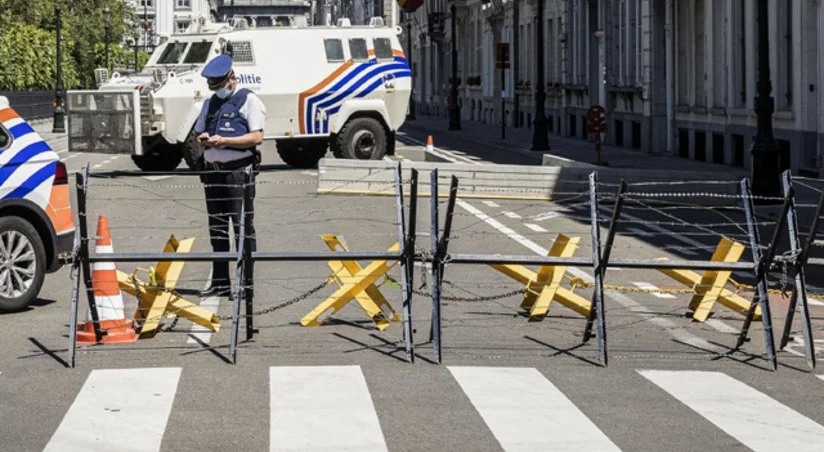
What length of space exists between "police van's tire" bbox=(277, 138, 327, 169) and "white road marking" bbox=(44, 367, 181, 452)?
27661 mm

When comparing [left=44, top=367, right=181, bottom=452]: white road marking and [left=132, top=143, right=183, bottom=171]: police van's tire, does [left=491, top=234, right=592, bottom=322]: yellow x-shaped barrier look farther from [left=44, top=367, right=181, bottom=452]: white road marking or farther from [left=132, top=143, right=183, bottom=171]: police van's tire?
[left=132, top=143, right=183, bottom=171]: police van's tire

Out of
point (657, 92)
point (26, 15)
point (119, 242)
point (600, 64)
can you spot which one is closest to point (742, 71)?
point (657, 92)

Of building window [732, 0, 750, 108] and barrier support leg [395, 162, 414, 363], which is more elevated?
building window [732, 0, 750, 108]

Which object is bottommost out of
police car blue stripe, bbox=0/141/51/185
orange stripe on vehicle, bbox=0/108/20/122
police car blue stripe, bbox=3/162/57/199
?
police car blue stripe, bbox=3/162/57/199

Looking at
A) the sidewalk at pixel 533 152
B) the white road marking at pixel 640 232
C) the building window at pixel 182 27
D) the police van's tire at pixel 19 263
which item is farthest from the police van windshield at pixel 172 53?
the police van's tire at pixel 19 263

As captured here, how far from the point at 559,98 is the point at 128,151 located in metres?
27.8

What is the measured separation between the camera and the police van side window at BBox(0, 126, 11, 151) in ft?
45.3

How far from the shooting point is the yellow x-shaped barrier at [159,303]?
39.9ft

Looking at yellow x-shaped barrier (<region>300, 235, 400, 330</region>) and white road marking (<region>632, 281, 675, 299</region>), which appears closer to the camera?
yellow x-shaped barrier (<region>300, 235, 400, 330</region>)

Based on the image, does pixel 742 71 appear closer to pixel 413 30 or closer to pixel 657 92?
pixel 657 92

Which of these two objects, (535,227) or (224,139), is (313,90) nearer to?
(535,227)

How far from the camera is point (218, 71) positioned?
1386 cm

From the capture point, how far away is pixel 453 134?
209ft

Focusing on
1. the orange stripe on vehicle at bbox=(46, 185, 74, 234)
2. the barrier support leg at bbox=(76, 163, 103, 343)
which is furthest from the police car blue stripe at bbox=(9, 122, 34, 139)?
the barrier support leg at bbox=(76, 163, 103, 343)
